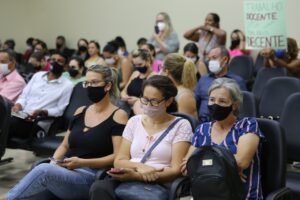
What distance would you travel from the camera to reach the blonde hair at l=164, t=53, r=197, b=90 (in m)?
3.70

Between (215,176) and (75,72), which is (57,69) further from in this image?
(215,176)

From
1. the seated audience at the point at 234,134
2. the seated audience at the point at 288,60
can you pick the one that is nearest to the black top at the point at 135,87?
the seated audience at the point at 288,60

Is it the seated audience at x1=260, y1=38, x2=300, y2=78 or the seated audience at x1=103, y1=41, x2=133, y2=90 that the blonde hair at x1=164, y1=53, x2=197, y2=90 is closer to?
the seated audience at x1=260, y1=38, x2=300, y2=78

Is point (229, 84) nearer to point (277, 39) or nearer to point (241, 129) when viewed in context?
point (241, 129)

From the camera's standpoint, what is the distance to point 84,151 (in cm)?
302

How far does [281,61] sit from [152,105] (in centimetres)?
279

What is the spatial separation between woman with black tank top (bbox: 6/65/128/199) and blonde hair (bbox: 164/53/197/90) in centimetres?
69

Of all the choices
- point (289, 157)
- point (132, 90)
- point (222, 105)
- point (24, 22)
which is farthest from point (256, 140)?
point (24, 22)

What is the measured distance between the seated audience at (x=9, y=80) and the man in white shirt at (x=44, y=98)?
13 centimetres

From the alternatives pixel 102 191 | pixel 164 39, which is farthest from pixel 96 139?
pixel 164 39

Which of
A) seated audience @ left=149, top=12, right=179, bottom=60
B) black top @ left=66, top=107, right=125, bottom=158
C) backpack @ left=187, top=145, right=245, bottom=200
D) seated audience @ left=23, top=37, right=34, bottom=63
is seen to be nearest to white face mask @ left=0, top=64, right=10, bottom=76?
black top @ left=66, top=107, right=125, bottom=158

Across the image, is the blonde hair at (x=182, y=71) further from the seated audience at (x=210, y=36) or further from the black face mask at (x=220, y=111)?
the seated audience at (x=210, y=36)

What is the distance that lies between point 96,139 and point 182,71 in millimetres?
1072

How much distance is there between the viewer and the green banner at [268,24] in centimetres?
433
